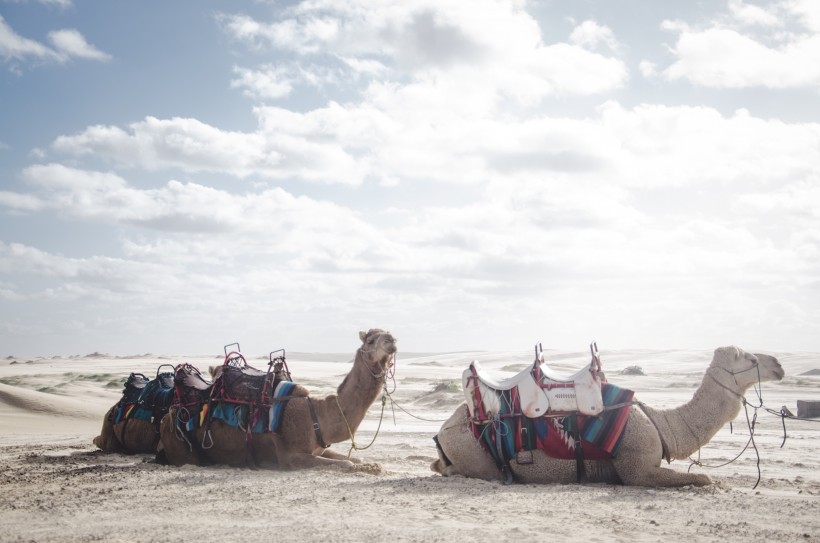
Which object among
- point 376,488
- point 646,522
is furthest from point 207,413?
point 646,522

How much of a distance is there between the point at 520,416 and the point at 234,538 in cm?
357

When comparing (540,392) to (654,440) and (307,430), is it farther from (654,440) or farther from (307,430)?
(307,430)

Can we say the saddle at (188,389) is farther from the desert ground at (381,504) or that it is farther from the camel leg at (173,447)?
the desert ground at (381,504)

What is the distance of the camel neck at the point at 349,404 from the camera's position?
30.5 ft

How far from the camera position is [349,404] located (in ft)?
30.8

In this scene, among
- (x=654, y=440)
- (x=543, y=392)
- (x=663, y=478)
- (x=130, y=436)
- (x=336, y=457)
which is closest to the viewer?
(x=663, y=478)

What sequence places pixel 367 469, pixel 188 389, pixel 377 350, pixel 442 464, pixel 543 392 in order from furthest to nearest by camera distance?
pixel 188 389, pixel 377 350, pixel 367 469, pixel 442 464, pixel 543 392

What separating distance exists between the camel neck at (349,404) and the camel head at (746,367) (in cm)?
413

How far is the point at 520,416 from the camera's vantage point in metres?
7.77

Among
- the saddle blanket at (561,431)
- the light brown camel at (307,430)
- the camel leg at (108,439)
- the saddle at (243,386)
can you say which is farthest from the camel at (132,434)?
the saddle blanket at (561,431)

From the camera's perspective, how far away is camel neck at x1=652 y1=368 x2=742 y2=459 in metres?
7.85

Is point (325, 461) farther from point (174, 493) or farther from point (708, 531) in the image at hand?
point (708, 531)

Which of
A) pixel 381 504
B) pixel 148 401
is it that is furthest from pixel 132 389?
pixel 381 504

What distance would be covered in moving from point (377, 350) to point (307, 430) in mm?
1373
